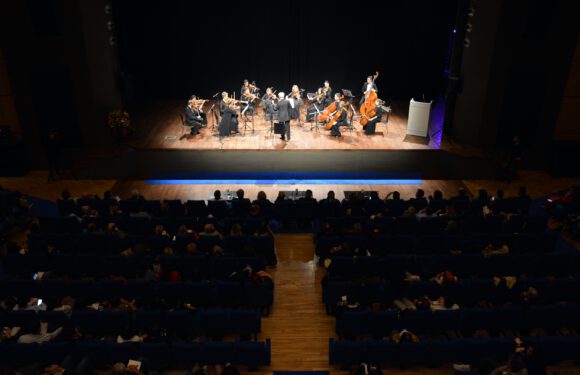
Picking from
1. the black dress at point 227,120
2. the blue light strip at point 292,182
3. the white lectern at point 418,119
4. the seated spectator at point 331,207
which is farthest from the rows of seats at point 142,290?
the white lectern at point 418,119

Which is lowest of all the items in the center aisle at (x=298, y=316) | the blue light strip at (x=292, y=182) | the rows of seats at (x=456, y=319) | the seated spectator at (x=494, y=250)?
the blue light strip at (x=292, y=182)

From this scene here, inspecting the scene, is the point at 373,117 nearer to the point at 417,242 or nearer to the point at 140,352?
the point at 417,242

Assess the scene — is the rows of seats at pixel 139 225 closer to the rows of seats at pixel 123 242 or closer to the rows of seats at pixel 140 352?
the rows of seats at pixel 123 242

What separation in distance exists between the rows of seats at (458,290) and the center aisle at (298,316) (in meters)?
0.46

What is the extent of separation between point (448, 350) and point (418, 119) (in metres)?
7.39

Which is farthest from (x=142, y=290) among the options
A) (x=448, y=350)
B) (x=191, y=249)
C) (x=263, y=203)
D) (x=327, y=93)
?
(x=327, y=93)

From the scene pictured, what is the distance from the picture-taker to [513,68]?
12.8 meters

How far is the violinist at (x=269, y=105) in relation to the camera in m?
13.9

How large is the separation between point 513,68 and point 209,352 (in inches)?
384

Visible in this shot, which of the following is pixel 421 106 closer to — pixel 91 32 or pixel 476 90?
pixel 476 90

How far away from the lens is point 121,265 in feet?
28.4

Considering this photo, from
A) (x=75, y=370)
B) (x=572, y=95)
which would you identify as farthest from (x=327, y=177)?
(x=75, y=370)

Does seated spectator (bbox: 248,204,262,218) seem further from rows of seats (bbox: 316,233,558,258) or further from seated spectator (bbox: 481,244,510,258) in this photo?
seated spectator (bbox: 481,244,510,258)

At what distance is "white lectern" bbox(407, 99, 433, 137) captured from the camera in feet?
43.3
